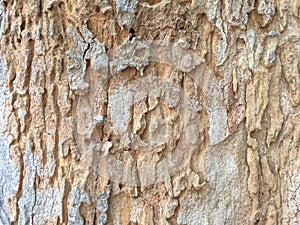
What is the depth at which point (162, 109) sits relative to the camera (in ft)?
2.27

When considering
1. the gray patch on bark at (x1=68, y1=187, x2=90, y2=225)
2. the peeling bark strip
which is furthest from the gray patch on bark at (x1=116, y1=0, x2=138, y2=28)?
the gray patch on bark at (x1=68, y1=187, x2=90, y2=225)

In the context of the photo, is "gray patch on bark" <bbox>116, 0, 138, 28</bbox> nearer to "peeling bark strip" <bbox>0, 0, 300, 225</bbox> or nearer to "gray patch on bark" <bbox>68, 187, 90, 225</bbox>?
"peeling bark strip" <bbox>0, 0, 300, 225</bbox>

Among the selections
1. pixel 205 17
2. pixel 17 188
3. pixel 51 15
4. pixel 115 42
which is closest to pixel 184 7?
pixel 205 17

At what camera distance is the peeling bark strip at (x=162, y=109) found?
683 mm

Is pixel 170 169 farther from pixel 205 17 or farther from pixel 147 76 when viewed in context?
pixel 205 17

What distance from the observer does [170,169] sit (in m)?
0.69

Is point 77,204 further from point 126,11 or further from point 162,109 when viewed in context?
point 126,11

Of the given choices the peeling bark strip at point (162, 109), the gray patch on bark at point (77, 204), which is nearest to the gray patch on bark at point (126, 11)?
the peeling bark strip at point (162, 109)

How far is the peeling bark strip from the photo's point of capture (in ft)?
2.24

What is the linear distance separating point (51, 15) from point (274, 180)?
53 cm

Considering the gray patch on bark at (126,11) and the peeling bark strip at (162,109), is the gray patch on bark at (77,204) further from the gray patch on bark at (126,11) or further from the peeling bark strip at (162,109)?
the gray patch on bark at (126,11)

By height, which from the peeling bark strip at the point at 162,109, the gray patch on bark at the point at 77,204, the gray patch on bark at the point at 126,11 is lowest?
the gray patch on bark at the point at 77,204

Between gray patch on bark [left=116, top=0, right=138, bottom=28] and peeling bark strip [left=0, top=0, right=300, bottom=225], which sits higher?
gray patch on bark [left=116, top=0, right=138, bottom=28]

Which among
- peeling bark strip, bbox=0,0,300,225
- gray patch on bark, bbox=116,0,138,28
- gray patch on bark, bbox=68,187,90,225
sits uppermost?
gray patch on bark, bbox=116,0,138,28
